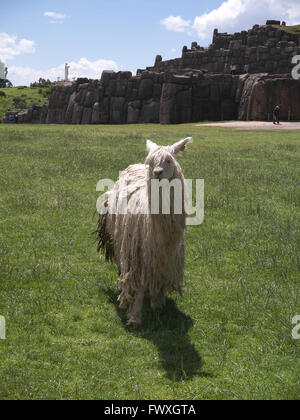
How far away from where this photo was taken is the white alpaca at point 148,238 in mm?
5055

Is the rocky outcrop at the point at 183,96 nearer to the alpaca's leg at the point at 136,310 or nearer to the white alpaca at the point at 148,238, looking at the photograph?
the white alpaca at the point at 148,238

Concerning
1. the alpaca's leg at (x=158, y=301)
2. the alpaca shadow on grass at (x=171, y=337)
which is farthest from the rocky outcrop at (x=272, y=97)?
the alpaca's leg at (x=158, y=301)

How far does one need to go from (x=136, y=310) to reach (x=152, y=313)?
0.34 metres

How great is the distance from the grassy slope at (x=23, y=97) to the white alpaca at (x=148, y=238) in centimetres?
7816

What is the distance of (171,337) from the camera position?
5262 millimetres

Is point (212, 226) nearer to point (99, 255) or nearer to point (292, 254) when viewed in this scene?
point (292, 254)

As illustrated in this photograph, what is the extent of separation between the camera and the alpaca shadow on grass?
15.3ft

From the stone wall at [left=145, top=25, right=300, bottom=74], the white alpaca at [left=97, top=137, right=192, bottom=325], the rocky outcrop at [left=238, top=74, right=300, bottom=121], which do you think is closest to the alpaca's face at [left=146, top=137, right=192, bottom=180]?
the white alpaca at [left=97, top=137, right=192, bottom=325]

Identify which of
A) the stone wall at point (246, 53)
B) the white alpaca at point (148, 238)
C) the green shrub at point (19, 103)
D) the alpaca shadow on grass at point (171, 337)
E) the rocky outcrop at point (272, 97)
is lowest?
the alpaca shadow on grass at point (171, 337)

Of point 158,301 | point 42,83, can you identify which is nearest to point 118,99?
point 158,301

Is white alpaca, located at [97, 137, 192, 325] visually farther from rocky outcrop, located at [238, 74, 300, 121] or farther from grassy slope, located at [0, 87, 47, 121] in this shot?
grassy slope, located at [0, 87, 47, 121]

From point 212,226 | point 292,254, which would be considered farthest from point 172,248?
point 212,226
